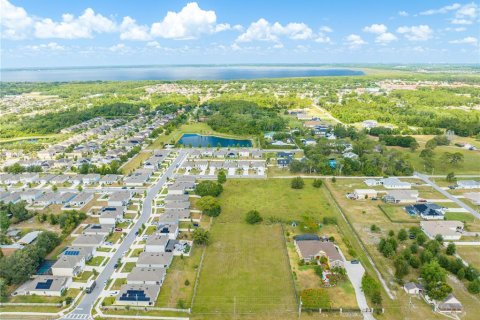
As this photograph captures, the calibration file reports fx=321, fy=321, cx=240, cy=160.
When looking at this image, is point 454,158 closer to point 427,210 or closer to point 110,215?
point 427,210

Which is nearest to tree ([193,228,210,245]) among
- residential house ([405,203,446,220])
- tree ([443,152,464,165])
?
residential house ([405,203,446,220])

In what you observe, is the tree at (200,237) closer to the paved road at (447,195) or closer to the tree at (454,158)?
the paved road at (447,195)

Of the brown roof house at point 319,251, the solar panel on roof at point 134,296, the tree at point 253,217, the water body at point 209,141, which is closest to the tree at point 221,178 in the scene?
the tree at point 253,217

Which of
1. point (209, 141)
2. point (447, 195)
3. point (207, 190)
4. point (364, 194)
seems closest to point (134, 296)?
point (207, 190)

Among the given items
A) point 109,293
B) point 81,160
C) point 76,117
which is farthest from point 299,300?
point 76,117

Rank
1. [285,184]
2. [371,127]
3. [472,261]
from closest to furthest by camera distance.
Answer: [472,261], [285,184], [371,127]

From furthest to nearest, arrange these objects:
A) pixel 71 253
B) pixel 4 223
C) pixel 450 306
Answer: pixel 4 223 < pixel 71 253 < pixel 450 306

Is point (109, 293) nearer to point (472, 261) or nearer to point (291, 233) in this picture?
point (291, 233)
